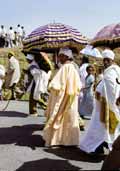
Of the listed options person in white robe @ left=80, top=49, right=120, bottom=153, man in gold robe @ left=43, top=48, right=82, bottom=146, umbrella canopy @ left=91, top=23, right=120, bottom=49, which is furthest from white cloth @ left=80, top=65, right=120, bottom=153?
man in gold robe @ left=43, top=48, right=82, bottom=146

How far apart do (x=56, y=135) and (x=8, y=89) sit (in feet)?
34.8

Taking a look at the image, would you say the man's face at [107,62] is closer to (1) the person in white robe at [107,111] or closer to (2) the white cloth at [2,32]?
(1) the person in white robe at [107,111]

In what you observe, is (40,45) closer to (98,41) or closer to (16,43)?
Result: (98,41)

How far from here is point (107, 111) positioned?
27.3ft

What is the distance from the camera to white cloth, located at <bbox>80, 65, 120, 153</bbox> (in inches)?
328

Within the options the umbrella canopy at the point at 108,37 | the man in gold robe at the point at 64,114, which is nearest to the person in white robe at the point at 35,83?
the man in gold robe at the point at 64,114

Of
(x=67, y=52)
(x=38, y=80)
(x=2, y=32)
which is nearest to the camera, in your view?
(x=67, y=52)

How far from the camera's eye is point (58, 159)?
8438mm

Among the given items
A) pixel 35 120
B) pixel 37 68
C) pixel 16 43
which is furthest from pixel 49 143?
pixel 16 43

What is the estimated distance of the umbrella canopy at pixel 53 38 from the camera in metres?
9.99

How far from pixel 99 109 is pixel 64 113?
103 centimetres

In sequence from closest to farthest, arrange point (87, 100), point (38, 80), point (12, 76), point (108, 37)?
point (108, 37)
point (38, 80)
point (87, 100)
point (12, 76)

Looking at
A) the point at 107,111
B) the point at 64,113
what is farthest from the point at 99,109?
the point at 64,113

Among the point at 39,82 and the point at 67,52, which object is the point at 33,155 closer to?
the point at 67,52
